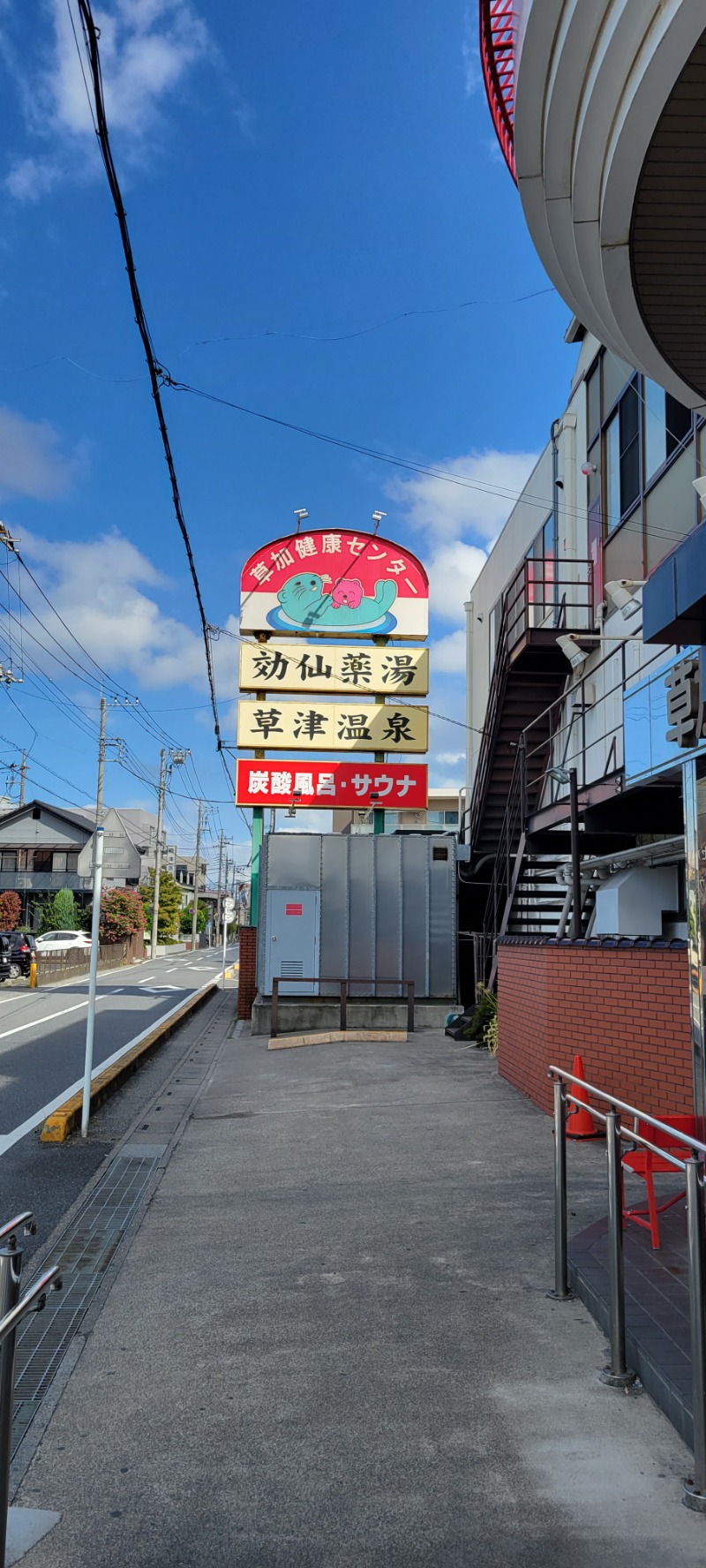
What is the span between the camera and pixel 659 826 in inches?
438

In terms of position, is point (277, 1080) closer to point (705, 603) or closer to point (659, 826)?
point (659, 826)

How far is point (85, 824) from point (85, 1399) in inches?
2406

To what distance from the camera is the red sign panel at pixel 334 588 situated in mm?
22922

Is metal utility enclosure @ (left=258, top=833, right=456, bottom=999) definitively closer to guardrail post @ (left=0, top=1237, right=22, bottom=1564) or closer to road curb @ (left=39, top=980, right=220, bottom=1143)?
road curb @ (left=39, top=980, right=220, bottom=1143)

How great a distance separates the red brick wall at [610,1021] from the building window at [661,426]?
241 inches

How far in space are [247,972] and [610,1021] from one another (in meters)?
14.4

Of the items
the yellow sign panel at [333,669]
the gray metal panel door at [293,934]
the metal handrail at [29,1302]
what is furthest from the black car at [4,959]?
the metal handrail at [29,1302]

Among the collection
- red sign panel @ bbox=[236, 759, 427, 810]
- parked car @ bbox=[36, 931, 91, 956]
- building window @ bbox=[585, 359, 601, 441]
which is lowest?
parked car @ bbox=[36, 931, 91, 956]

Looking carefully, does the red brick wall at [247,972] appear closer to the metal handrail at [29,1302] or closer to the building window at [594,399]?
the building window at [594,399]

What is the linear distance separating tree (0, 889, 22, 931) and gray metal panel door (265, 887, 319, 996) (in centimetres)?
4018

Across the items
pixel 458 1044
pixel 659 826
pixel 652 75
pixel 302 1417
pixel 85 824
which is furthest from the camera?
pixel 85 824

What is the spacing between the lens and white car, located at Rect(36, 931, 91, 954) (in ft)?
150

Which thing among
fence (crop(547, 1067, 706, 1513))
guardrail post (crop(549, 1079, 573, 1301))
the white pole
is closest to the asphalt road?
the white pole

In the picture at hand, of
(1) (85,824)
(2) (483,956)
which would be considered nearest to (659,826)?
(2) (483,956)
